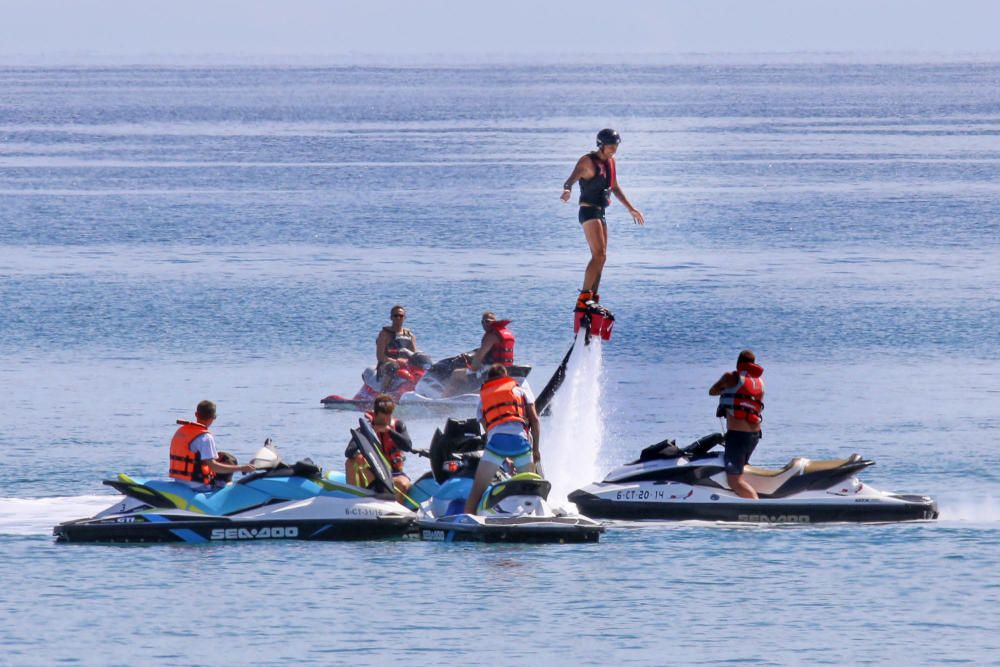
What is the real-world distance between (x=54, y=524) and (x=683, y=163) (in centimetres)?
8181

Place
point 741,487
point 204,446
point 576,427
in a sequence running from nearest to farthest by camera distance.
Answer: point 204,446 → point 741,487 → point 576,427

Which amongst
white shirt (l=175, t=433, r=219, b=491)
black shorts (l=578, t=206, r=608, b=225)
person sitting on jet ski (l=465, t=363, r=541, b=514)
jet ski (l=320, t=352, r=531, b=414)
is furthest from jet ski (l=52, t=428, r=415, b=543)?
jet ski (l=320, t=352, r=531, b=414)

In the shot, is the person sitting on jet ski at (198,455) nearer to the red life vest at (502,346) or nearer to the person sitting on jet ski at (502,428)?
the person sitting on jet ski at (502,428)

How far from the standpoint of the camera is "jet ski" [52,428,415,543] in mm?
22922

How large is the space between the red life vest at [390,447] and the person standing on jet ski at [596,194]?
3.90 meters

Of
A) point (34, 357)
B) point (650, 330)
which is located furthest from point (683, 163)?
point (34, 357)

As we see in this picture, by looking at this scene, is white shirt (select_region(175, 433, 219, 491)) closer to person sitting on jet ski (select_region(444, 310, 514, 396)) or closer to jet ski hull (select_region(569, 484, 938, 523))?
jet ski hull (select_region(569, 484, 938, 523))

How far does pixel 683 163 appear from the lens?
103688 mm

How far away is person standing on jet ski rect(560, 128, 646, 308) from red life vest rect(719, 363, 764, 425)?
303 cm

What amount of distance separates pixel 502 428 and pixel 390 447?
5.28 ft

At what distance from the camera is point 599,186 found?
2591 cm

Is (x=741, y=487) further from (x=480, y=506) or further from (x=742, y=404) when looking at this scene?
(x=480, y=506)

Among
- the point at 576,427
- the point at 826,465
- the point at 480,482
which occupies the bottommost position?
the point at 480,482

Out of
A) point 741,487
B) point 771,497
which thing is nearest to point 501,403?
point 741,487
